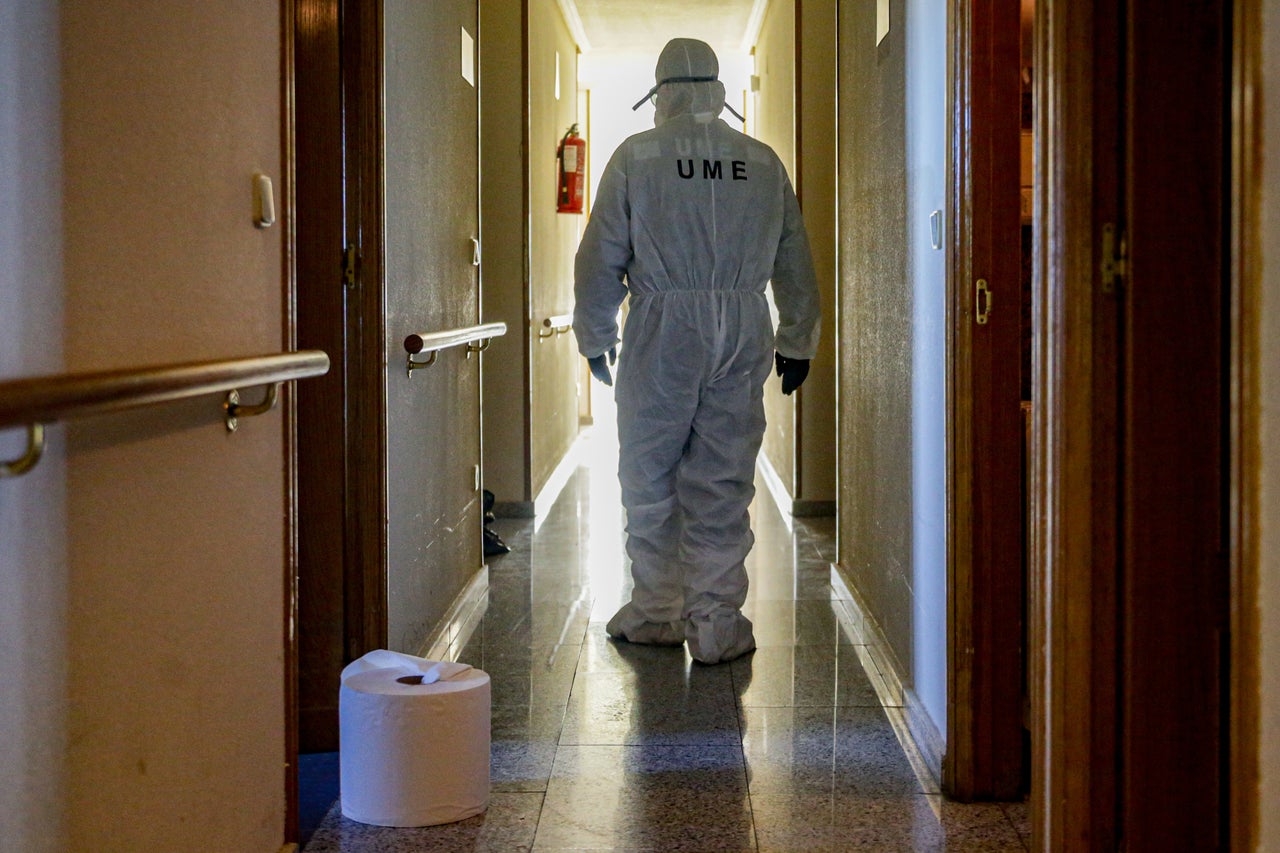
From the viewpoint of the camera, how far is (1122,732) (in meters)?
1.65

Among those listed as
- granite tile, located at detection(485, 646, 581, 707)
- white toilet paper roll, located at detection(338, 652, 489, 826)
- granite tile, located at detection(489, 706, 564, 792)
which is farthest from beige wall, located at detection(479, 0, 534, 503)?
white toilet paper roll, located at detection(338, 652, 489, 826)

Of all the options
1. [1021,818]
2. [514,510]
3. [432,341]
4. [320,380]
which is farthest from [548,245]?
[1021,818]

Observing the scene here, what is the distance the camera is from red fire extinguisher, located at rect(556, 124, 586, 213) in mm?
6957

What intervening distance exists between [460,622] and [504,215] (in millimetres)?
2397

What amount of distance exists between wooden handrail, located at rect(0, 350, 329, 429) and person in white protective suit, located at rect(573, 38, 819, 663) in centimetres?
180

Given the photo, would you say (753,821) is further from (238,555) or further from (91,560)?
(91,560)

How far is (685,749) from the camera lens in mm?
2770

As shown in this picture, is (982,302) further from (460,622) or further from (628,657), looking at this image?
(460,622)

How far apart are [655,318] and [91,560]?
7.24 feet

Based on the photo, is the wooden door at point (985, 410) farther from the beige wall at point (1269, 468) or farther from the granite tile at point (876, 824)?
the beige wall at point (1269, 468)

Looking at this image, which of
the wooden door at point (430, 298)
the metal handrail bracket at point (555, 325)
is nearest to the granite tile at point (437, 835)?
the wooden door at point (430, 298)

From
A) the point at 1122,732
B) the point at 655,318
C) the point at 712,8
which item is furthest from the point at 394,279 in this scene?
the point at 712,8

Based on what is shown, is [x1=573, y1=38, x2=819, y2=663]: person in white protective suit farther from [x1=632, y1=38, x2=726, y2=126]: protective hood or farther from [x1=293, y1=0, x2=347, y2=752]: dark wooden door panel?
[x1=293, y1=0, x2=347, y2=752]: dark wooden door panel

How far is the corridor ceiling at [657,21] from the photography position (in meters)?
7.76
